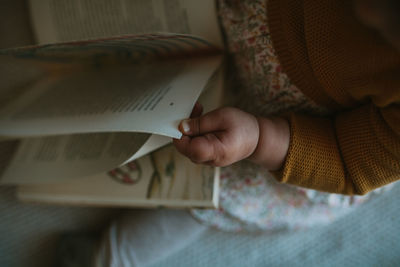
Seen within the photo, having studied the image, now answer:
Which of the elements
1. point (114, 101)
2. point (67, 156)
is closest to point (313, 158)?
point (114, 101)

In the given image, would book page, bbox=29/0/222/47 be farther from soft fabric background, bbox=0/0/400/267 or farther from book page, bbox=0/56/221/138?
soft fabric background, bbox=0/0/400/267

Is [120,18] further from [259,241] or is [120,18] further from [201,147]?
[259,241]

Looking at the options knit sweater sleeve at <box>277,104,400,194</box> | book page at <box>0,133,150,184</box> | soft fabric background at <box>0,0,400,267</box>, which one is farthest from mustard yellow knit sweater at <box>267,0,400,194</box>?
soft fabric background at <box>0,0,400,267</box>

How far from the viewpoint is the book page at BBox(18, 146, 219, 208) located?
423mm

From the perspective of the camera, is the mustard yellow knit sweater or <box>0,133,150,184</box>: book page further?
<box>0,133,150,184</box>: book page

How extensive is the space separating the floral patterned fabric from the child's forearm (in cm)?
5

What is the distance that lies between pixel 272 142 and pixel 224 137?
77 mm

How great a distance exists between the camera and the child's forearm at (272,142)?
360 mm

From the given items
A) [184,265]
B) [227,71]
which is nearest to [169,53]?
[227,71]

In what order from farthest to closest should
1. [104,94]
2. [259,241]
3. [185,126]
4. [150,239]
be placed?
[259,241], [150,239], [104,94], [185,126]

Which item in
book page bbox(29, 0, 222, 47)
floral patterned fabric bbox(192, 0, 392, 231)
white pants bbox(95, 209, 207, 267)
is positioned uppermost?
book page bbox(29, 0, 222, 47)

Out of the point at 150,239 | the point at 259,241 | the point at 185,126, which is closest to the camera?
the point at 185,126

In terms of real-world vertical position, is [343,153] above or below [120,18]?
below

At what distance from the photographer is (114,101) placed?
39cm
